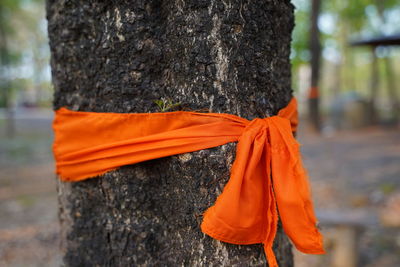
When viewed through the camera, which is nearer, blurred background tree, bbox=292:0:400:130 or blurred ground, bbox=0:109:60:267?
blurred ground, bbox=0:109:60:267

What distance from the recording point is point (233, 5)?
1238mm

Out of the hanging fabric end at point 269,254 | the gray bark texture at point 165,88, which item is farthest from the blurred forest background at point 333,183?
the hanging fabric end at point 269,254

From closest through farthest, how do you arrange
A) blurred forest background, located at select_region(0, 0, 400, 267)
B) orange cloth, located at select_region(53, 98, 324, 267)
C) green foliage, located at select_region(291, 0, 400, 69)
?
1. orange cloth, located at select_region(53, 98, 324, 267)
2. blurred forest background, located at select_region(0, 0, 400, 267)
3. green foliage, located at select_region(291, 0, 400, 69)

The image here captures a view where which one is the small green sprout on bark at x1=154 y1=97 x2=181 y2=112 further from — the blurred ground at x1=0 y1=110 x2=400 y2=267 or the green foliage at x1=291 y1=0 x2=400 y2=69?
the green foliage at x1=291 y1=0 x2=400 y2=69

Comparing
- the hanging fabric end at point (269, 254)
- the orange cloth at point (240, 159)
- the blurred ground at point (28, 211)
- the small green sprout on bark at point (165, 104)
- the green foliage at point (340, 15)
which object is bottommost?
the blurred ground at point (28, 211)

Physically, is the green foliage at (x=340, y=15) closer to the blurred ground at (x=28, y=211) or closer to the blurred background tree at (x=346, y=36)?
the blurred background tree at (x=346, y=36)

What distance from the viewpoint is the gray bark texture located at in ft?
4.09

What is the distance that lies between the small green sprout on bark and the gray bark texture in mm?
22

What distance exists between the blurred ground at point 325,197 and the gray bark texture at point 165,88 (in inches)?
109

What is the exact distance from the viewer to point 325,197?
19.1 ft

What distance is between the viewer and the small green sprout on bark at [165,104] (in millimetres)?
1281

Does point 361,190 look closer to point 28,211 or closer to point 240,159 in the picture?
point 28,211

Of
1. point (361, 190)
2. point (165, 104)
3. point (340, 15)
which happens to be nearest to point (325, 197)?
point (361, 190)

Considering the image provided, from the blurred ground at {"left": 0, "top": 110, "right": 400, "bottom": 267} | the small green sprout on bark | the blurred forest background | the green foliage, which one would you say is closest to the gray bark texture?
the small green sprout on bark
